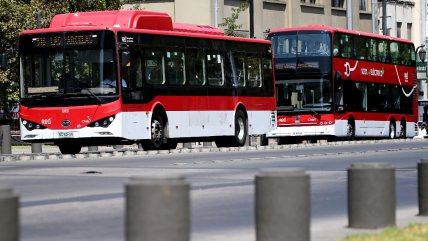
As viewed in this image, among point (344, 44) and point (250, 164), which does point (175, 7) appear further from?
point (250, 164)

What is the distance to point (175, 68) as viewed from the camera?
120ft

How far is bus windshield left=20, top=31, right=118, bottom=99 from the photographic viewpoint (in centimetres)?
3362

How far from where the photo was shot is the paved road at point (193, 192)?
12781 mm

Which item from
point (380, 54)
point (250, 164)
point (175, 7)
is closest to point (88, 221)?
point (250, 164)

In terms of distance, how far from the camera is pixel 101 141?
33.9 metres

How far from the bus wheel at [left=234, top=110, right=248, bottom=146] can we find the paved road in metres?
7.78

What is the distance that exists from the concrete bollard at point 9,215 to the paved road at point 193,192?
12.7 feet

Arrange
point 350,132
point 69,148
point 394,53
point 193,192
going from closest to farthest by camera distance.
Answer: point 193,192 < point 69,148 < point 350,132 < point 394,53

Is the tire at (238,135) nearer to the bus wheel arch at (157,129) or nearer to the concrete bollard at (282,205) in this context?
the bus wheel arch at (157,129)

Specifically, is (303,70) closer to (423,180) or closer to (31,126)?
(31,126)

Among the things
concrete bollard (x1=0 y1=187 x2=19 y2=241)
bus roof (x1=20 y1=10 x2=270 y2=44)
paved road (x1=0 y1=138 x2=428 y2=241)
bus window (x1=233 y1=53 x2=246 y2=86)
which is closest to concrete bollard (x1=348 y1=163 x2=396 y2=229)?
paved road (x1=0 y1=138 x2=428 y2=241)

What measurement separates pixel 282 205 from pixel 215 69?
28.8m

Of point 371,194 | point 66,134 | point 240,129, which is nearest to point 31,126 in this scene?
point 66,134

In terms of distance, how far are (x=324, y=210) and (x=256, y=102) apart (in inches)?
1001
